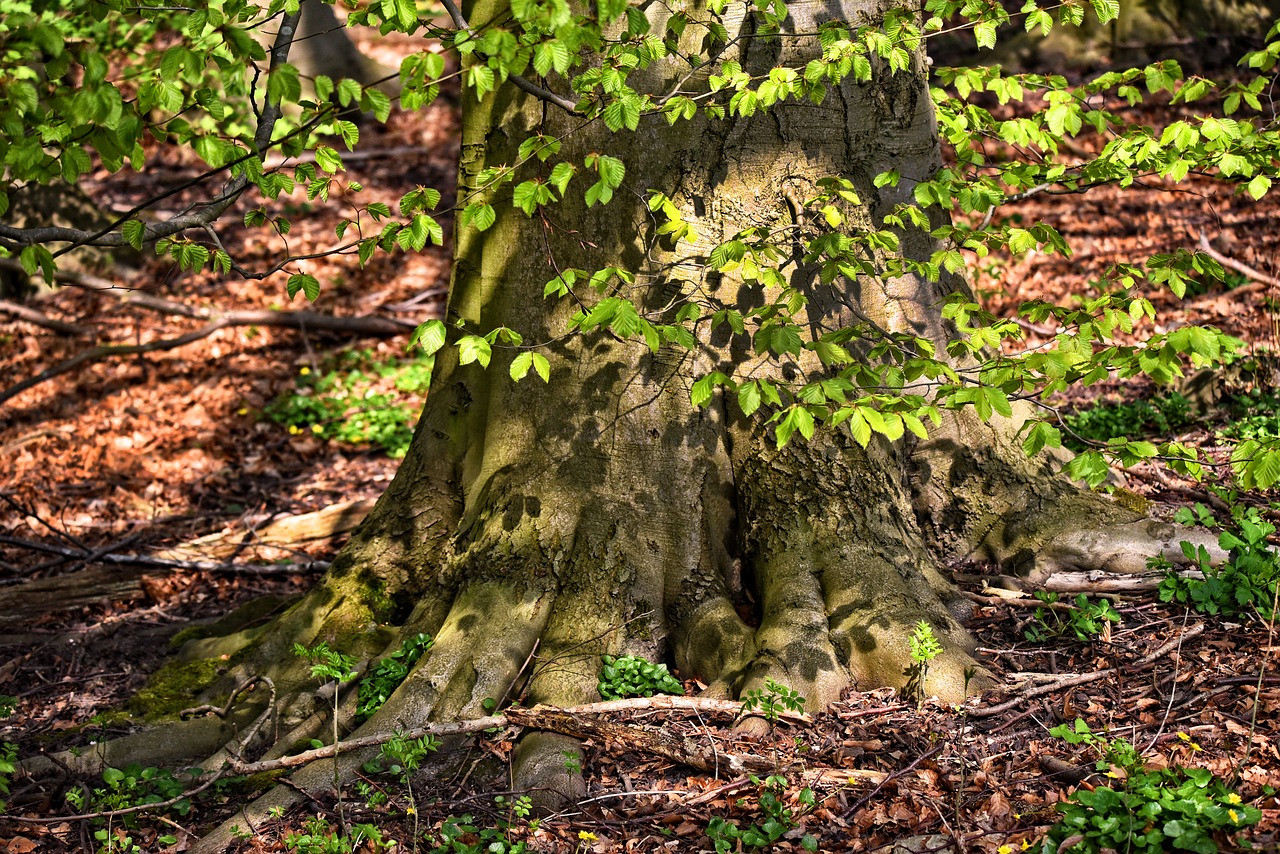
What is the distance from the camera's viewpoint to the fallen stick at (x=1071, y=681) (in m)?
3.18

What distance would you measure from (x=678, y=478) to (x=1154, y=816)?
6.49 feet

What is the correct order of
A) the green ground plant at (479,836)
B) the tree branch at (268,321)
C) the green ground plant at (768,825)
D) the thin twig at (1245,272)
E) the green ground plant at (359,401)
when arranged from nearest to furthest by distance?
1. the green ground plant at (768,825)
2. the green ground plant at (479,836)
3. the thin twig at (1245,272)
4. the green ground plant at (359,401)
5. the tree branch at (268,321)

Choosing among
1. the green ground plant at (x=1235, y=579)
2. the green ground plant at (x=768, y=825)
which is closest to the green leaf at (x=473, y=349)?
the green ground plant at (x=768, y=825)

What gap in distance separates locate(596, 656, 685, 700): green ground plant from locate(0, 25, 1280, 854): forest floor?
11 cm

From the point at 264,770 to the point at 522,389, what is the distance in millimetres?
1705

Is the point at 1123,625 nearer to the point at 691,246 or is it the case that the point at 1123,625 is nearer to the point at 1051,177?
the point at 1051,177

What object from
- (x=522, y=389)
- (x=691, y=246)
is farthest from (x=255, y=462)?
(x=691, y=246)

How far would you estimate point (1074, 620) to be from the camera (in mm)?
3562

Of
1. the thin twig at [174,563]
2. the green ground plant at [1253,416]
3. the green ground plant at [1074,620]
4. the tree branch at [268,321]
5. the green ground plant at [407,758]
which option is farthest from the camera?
the tree branch at [268,321]

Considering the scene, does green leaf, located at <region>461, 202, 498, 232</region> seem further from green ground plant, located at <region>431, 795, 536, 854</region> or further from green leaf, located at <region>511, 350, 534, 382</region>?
green ground plant, located at <region>431, 795, 536, 854</region>

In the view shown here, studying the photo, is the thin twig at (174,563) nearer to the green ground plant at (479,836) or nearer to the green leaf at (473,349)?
the green ground plant at (479,836)

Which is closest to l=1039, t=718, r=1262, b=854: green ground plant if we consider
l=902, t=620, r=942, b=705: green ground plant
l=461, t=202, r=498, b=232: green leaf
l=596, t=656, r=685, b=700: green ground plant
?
l=902, t=620, r=942, b=705: green ground plant

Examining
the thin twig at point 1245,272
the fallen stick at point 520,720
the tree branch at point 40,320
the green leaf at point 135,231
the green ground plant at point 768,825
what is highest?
the green leaf at point 135,231

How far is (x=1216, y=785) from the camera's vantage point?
2.49 metres
